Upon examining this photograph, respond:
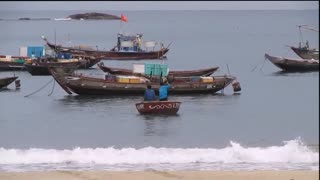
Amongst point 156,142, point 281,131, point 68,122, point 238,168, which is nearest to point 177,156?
point 238,168

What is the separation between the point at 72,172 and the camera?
9102 millimetres

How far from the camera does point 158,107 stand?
1717cm

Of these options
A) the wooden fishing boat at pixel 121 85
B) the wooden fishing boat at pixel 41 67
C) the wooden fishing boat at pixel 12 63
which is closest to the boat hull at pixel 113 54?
the wooden fishing boat at pixel 12 63

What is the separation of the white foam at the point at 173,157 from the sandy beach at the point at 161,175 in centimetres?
86

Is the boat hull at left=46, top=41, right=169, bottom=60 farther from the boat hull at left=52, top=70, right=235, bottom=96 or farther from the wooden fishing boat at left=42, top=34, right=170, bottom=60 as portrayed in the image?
the boat hull at left=52, top=70, right=235, bottom=96

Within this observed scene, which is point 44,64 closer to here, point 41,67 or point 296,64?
point 41,67

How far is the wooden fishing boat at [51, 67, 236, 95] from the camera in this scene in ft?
74.5

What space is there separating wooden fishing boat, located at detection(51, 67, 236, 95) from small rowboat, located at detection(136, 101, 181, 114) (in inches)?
173

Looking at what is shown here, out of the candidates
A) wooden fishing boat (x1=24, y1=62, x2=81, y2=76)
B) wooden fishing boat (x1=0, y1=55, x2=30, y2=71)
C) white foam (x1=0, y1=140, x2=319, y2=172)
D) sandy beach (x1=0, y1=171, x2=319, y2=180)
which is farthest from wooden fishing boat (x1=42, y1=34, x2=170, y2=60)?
sandy beach (x1=0, y1=171, x2=319, y2=180)

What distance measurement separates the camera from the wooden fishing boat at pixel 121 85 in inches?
894

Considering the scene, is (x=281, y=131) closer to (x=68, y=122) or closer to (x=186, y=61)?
(x=68, y=122)

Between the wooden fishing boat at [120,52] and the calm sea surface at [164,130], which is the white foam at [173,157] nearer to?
the calm sea surface at [164,130]

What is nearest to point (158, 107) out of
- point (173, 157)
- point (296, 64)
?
point (173, 157)

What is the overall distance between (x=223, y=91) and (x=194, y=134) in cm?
994
